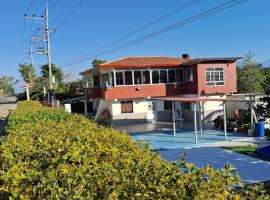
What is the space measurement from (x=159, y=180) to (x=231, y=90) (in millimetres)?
29860

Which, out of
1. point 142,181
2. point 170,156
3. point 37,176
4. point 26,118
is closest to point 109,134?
point 37,176

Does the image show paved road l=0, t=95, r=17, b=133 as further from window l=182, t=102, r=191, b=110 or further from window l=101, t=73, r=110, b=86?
window l=182, t=102, r=191, b=110

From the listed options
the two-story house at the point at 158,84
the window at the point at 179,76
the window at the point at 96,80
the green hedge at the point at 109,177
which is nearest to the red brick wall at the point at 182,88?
the two-story house at the point at 158,84

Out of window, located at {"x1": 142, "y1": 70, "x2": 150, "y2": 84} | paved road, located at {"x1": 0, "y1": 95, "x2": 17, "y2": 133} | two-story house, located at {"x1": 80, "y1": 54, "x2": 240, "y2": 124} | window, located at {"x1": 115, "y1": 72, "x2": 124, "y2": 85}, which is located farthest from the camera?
paved road, located at {"x1": 0, "y1": 95, "x2": 17, "y2": 133}

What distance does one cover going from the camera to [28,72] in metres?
65.5

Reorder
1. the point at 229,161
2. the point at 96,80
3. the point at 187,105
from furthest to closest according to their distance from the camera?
1. the point at 96,80
2. the point at 187,105
3. the point at 229,161

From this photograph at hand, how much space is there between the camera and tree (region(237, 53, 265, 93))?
41.3 m

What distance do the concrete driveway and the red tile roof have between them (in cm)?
1374

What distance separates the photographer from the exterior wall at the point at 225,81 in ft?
102

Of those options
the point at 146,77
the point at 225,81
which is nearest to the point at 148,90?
the point at 146,77

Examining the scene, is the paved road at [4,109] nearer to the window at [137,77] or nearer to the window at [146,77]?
the window at [137,77]

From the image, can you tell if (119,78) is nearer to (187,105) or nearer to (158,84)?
(158,84)

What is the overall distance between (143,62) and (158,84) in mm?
2651

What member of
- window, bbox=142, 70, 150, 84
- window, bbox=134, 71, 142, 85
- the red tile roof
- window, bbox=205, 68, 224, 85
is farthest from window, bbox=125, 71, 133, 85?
window, bbox=205, 68, 224, 85
